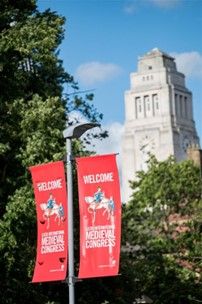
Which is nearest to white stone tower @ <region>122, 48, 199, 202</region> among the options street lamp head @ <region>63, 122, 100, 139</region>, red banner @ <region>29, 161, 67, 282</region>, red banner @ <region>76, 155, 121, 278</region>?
street lamp head @ <region>63, 122, 100, 139</region>

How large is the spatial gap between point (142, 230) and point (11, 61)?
69.7ft

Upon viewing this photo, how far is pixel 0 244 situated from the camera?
83.3 feet

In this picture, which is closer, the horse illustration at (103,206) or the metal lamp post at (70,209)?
the horse illustration at (103,206)

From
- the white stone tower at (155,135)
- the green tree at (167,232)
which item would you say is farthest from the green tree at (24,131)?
the white stone tower at (155,135)

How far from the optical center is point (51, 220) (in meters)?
17.2

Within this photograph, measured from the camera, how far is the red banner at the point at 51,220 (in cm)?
1698

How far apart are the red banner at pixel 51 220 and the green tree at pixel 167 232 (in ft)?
64.6

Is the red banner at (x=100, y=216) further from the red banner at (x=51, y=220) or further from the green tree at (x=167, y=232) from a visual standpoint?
the green tree at (x=167, y=232)

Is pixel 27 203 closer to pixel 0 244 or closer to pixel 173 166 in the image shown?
pixel 0 244

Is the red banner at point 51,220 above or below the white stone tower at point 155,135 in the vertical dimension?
below

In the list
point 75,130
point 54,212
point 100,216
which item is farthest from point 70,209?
point 75,130

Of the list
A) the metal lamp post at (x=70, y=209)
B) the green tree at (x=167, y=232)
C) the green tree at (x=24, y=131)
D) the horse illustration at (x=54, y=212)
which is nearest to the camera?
the metal lamp post at (x=70, y=209)

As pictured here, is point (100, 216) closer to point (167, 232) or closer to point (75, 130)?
point (75, 130)

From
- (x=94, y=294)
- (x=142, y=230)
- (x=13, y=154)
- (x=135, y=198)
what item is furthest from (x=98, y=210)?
(x=135, y=198)
